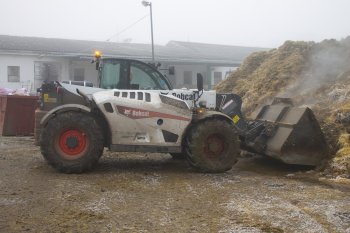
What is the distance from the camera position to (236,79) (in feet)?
50.8

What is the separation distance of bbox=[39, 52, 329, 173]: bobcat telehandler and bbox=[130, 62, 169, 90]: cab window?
19mm

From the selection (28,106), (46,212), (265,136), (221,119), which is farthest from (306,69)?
(46,212)

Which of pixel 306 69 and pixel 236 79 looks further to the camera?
pixel 236 79

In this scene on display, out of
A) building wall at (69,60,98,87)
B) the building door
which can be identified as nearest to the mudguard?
the building door

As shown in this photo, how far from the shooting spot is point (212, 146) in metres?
8.27

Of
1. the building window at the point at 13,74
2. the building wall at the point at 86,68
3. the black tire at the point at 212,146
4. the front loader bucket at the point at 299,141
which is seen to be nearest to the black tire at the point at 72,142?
the black tire at the point at 212,146

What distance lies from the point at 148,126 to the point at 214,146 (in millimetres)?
1243

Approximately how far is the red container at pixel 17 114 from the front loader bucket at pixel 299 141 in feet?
22.9

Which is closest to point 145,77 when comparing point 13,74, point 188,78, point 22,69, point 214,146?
point 214,146

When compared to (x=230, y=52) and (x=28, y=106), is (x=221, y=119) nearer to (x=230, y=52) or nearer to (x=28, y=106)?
(x=28, y=106)

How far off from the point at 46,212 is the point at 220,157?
365cm

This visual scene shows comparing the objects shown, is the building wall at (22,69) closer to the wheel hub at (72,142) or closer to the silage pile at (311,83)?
the silage pile at (311,83)

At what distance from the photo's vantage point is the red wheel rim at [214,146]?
827cm

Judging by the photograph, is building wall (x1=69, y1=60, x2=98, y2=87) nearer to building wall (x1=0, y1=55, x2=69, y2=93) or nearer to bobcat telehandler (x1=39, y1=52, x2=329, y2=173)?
building wall (x1=0, y1=55, x2=69, y2=93)
